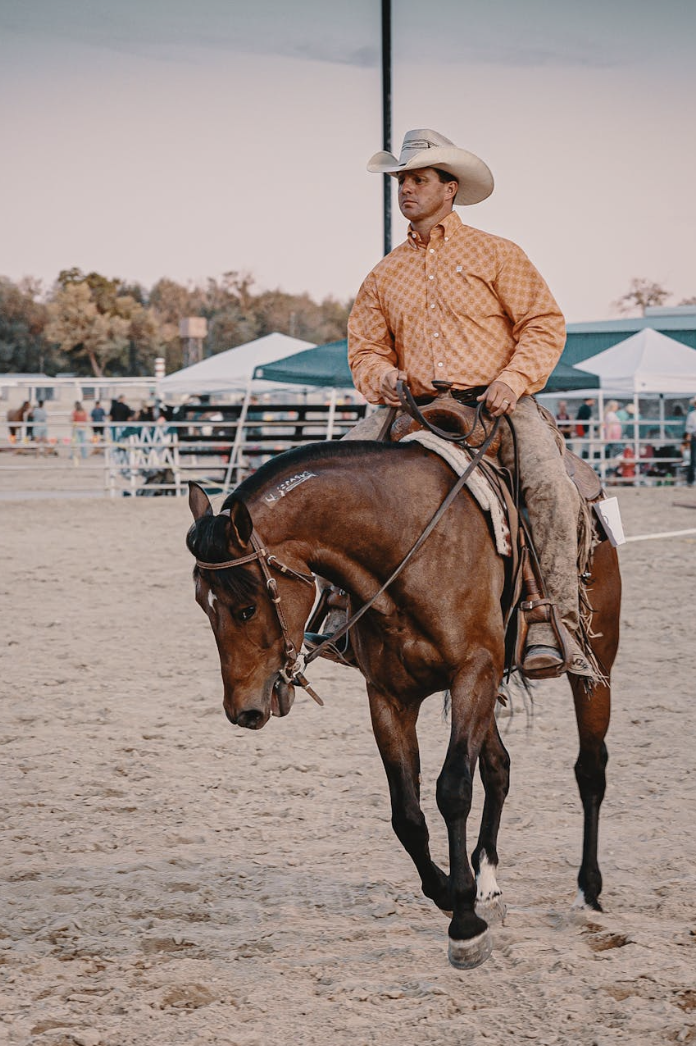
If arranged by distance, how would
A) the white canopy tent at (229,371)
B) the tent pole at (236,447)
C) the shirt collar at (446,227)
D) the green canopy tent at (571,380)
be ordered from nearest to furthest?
the shirt collar at (446,227) < the green canopy tent at (571,380) < the tent pole at (236,447) < the white canopy tent at (229,371)

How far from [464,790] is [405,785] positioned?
317 mm

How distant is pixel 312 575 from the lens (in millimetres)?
3633

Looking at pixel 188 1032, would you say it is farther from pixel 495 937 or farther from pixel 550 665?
pixel 550 665

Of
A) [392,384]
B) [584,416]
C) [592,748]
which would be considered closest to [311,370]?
[584,416]

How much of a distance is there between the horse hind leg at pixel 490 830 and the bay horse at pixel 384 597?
33cm

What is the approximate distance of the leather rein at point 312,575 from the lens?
3.46 m

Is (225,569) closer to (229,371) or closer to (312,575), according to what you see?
(312,575)

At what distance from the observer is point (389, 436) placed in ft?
14.6

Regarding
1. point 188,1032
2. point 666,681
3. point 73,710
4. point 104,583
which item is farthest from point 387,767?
point 104,583

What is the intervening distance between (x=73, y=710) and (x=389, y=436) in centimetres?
373

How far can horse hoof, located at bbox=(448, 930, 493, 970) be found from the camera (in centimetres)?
374

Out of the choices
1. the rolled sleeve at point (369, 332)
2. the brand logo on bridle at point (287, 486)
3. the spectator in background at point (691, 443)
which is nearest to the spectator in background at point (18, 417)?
the spectator in background at point (691, 443)

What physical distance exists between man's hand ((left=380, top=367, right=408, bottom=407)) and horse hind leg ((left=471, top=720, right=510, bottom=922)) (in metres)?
1.22

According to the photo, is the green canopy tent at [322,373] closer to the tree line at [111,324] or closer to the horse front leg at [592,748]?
the horse front leg at [592,748]
